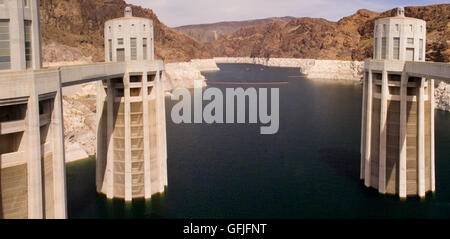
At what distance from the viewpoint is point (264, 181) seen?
Answer: 4491 cm

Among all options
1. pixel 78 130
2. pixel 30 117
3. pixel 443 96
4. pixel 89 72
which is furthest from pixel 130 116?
pixel 443 96

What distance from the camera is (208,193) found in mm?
41469

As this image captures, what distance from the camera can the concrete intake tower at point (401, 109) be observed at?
3725 centimetres

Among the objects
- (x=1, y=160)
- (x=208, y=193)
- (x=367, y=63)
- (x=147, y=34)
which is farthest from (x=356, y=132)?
(x=1, y=160)

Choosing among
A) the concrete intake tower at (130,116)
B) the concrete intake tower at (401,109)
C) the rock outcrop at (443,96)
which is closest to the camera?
the concrete intake tower at (401,109)

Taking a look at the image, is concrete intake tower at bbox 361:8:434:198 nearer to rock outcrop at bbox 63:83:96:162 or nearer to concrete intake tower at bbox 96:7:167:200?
concrete intake tower at bbox 96:7:167:200

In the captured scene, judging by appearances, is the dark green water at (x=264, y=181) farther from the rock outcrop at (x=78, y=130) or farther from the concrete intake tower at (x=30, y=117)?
the concrete intake tower at (x=30, y=117)

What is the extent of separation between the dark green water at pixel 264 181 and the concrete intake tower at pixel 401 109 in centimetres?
195

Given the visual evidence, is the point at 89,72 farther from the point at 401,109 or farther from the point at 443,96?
the point at 443,96

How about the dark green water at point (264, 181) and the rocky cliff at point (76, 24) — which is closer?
the dark green water at point (264, 181)

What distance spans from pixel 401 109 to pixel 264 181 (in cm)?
1478

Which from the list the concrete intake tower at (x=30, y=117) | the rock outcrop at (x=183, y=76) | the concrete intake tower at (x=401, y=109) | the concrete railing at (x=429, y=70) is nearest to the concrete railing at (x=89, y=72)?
the concrete intake tower at (x=30, y=117)

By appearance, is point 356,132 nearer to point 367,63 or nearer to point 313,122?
point 313,122

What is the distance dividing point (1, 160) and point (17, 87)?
3639 millimetres
